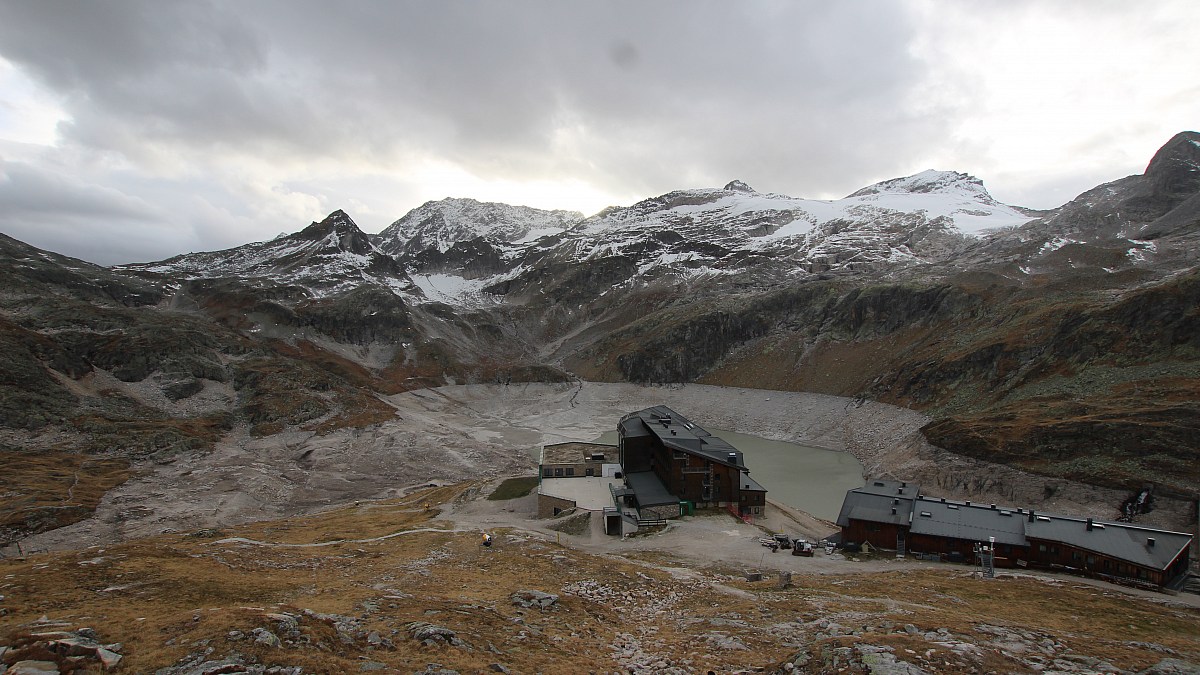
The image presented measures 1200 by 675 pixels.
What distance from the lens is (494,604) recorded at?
69.7 feet

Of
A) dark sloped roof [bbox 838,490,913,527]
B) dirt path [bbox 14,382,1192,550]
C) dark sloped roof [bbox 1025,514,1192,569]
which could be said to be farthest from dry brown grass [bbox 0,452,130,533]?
dark sloped roof [bbox 1025,514,1192,569]

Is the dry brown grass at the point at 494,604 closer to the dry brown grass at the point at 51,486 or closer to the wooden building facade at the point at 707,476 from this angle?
the wooden building facade at the point at 707,476

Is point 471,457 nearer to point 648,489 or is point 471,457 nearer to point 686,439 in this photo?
point 648,489

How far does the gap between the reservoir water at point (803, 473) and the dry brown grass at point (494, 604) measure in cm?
2643

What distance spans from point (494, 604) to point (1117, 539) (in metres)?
37.6

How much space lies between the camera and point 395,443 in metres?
86.0

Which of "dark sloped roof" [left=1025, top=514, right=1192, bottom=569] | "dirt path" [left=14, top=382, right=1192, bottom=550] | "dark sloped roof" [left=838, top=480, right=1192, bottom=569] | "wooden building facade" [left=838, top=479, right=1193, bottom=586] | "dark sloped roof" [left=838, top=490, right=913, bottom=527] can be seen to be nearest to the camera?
"dark sloped roof" [left=1025, top=514, right=1192, bottom=569]

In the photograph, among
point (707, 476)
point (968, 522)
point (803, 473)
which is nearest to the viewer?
point (968, 522)

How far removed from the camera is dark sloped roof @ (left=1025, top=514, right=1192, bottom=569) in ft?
102

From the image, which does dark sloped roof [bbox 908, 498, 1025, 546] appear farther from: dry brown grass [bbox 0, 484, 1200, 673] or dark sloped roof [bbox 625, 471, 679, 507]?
dark sloped roof [bbox 625, 471, 679, 507]

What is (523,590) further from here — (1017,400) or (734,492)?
(1017,400)

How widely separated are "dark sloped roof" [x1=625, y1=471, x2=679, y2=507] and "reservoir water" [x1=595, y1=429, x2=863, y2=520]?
52.1ft

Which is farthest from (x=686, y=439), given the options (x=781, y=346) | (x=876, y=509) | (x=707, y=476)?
(x=781, y=346)

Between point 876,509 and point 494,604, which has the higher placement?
point 876,509
